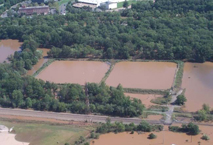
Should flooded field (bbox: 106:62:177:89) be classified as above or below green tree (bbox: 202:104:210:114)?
above

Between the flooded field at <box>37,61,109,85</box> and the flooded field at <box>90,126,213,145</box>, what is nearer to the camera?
the flooded field at <box>90,126,213,145</box>

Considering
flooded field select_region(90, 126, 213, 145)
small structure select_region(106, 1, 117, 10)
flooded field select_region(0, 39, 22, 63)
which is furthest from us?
small structure select_region(106, 1, 117, 10)

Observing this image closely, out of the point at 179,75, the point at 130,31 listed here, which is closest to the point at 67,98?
the point at 179,75

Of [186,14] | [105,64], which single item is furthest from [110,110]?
[186,14]

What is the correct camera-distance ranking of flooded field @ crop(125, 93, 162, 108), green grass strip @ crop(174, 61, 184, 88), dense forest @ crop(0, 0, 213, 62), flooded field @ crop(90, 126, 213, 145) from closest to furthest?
flooded field @ crop(90, 126, 213, 145) < flooded field @ crop(125, 93, 162, 108) < green grass strip @ crop(174, 61, 184, 88) < dense forest @ crop(0, 0, 213, 62)

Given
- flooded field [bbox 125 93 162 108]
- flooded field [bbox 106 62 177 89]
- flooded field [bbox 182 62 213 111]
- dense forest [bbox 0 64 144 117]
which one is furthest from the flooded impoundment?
flooded field [bbox 182 62 213 111]

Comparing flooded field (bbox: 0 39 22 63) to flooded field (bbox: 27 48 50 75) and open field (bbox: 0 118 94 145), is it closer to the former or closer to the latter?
flooded field (bbox: 27 48 50 75)
